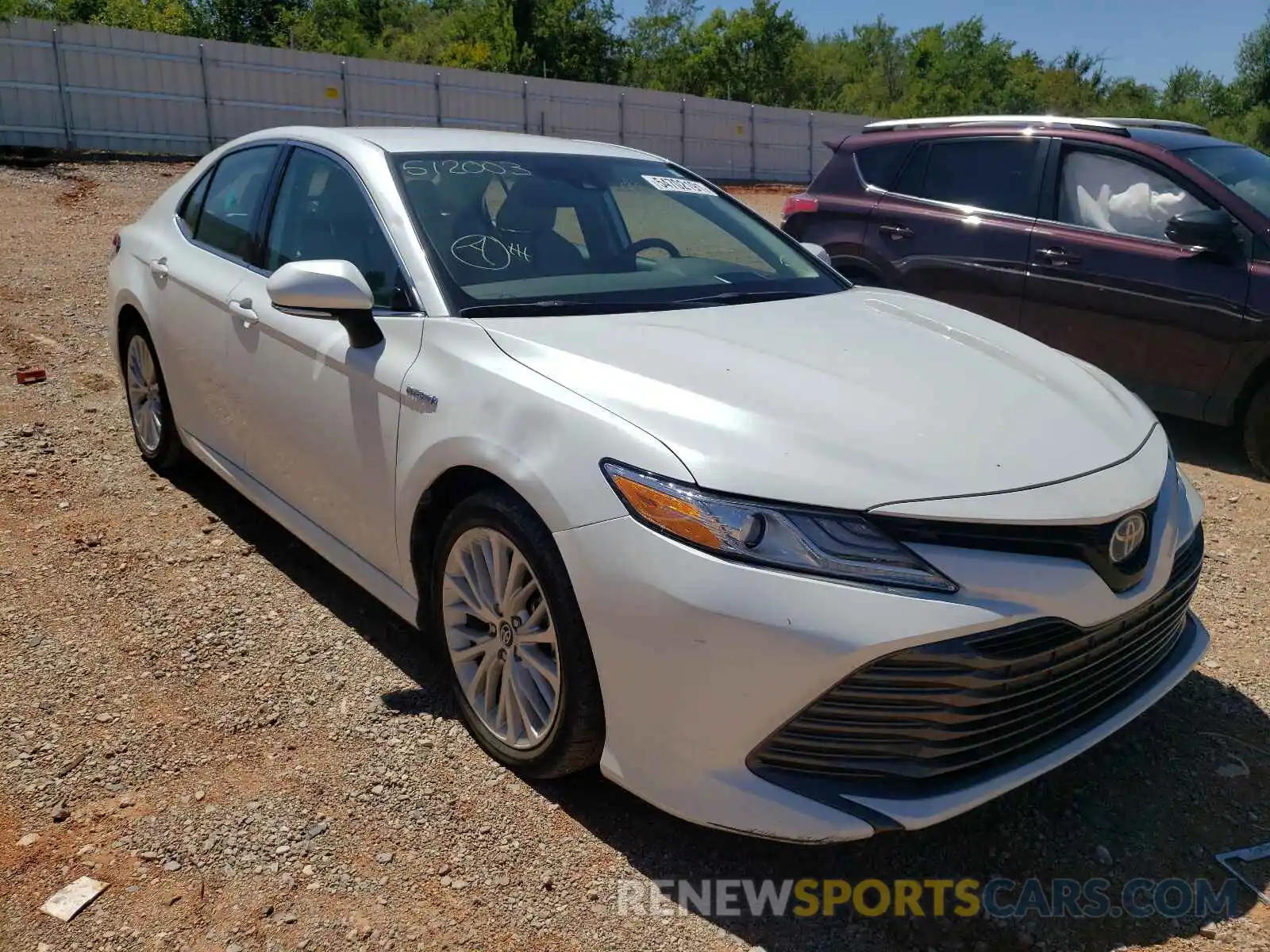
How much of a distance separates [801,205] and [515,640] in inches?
200

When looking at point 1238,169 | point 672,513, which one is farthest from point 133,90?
point 672,513

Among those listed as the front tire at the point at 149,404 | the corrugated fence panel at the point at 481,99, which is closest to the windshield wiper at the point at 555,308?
the front tire at the point at 149,404

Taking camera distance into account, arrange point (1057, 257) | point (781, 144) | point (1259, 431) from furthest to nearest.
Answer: point (781, 144) → point (1057, 257) → point (1259, 431)

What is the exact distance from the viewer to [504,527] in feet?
8.50

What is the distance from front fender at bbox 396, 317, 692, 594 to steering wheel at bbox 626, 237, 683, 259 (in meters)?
0.94

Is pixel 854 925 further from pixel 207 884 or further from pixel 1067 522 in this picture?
pixel 207 884

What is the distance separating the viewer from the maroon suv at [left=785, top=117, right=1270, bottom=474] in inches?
206

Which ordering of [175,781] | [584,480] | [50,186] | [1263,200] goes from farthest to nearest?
[50,186] < [1263,200] < [175,781] < [584,480]

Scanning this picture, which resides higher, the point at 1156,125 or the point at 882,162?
the point at 1156,125

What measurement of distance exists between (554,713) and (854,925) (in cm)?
83

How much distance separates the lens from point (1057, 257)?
580cm

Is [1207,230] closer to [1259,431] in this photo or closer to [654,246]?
[1259,431]

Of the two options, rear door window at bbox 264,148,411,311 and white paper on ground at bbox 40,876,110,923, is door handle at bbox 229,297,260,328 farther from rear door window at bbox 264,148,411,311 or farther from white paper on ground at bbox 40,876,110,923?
white paper on ground at bbox 40,876,110,923

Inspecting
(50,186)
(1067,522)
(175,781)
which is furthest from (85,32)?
(1067,522)
